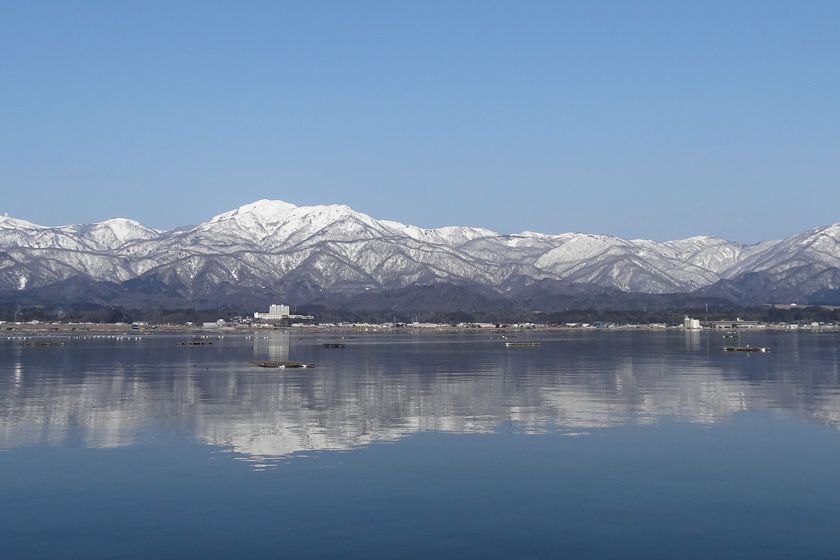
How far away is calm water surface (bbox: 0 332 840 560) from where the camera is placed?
963 inches

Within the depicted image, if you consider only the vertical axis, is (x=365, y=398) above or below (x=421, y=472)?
above

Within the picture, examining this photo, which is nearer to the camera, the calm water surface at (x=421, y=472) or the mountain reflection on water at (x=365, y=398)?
the calm water surface at (x=421, y=472)

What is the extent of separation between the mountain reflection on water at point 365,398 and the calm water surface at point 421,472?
0.29 m

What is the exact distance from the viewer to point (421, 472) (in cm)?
3338

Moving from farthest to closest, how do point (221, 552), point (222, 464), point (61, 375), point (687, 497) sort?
1. point (61, 375)
2. point (222, 464)
3. point (687, 497)
4. point (221, 552)

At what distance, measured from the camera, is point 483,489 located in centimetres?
3066

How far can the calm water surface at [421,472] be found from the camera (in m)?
24.5

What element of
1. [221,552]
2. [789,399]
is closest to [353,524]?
[221,552]

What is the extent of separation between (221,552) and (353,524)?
403 centimetres

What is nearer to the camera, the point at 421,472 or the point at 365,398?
the point at 421,472

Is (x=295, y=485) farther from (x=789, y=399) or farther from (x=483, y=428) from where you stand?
(x=789, y=399)

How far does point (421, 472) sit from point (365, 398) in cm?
2551

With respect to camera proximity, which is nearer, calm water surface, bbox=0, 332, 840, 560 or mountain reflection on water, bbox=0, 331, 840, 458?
calm water surface, bbox=0, 332, 840, 560

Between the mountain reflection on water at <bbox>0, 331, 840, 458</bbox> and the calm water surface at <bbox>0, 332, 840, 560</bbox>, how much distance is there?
292mm
